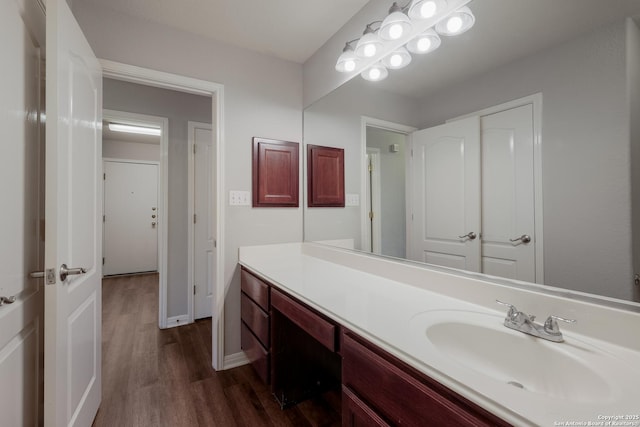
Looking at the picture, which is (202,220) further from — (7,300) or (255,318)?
(7,300)

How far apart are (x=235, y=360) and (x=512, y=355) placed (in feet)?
6.11

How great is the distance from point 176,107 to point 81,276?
208 cm

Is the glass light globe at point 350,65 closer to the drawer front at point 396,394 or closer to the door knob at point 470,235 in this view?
the door knob at point 470,235

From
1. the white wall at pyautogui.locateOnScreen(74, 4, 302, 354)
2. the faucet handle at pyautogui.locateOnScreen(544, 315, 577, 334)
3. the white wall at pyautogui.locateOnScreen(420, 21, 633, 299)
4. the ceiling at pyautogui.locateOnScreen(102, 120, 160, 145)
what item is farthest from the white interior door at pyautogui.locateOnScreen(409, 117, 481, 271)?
the ceiling at pyautogui.locateOnScreen(102, 120, 160, 145)

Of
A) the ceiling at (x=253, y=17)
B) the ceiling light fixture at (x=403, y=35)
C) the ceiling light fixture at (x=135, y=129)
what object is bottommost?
the ceiling light fixture at (x=403, y=35)

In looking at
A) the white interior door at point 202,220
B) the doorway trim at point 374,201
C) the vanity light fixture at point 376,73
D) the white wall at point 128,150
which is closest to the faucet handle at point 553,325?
the doorway trim at point 374,201

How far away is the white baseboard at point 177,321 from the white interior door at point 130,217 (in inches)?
106

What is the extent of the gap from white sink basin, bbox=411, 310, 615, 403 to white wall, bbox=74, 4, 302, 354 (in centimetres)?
149

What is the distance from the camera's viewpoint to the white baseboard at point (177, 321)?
2.78 m

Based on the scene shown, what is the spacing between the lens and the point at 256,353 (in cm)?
177

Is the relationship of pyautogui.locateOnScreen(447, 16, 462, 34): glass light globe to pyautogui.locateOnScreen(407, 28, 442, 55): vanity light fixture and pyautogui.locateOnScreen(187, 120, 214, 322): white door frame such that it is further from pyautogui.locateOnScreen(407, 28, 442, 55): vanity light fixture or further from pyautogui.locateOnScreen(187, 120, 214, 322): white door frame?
pyautogui.locateOnScreen(187, 120, 214, 322): white door frame

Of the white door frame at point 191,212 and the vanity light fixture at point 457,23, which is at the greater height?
the vanity light fixture at point 457,23

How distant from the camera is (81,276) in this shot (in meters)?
1.31

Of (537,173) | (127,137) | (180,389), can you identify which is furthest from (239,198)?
(127,137)
